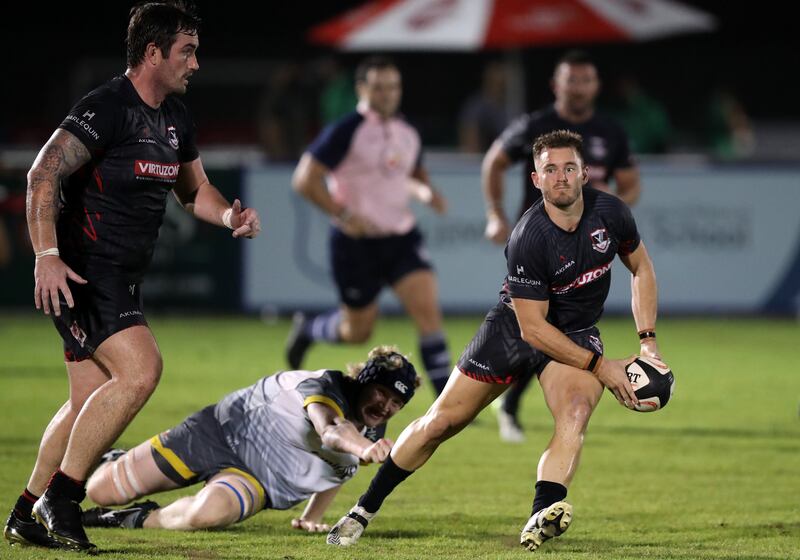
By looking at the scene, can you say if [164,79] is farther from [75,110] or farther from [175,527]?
[175,527]

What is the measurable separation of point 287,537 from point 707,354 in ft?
28.2

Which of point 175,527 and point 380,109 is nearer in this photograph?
point 175,527

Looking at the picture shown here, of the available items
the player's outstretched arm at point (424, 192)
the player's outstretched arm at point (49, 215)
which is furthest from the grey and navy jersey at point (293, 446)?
the player's outstretched arm at point (424, 192)

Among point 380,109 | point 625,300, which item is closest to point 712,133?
point 625,300

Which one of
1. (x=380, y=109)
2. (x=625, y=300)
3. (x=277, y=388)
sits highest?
(x=380, y=109)

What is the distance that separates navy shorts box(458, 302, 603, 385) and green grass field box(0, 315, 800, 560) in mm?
779

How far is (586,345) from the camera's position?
265 inches

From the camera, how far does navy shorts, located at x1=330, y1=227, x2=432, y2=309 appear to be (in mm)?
10844

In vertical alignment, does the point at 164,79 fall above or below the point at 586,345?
above

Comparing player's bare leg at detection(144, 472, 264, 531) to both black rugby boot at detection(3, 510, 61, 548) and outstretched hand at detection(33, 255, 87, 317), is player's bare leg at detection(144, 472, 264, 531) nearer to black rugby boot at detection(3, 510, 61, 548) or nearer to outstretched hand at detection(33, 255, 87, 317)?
black rugby boot at detection(3, 510, 61, 548)

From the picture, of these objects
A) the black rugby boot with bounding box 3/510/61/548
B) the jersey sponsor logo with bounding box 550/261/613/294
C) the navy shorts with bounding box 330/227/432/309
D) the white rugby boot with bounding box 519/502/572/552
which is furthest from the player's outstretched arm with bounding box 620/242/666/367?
the navy shorts with bounding box 330/227/432/309

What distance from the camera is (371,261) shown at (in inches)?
430

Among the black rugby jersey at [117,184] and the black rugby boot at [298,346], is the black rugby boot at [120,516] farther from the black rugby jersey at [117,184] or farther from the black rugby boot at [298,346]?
the black rugby boot at [298,346]

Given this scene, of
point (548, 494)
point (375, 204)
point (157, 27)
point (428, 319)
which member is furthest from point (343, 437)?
point (375, 204)
